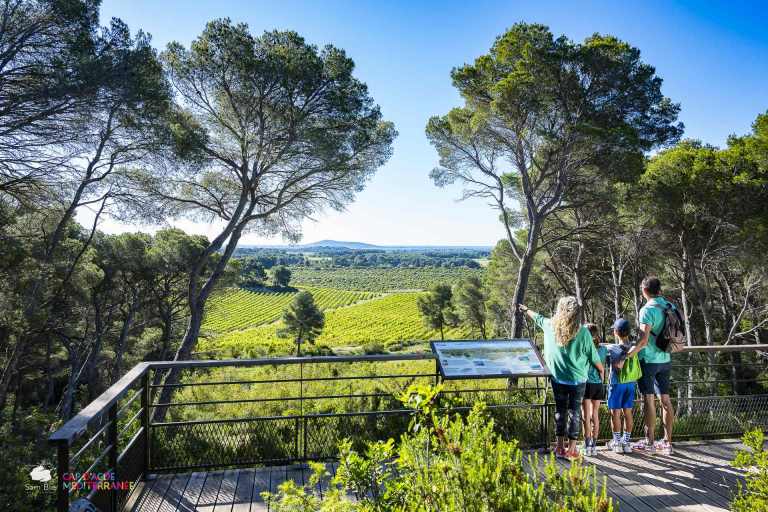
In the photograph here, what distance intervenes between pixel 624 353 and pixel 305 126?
6.73 meters

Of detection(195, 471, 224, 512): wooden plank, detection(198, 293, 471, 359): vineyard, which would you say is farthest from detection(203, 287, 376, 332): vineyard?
detection(195, 471, 224, 512): wooden plank

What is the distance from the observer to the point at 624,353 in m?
3.32

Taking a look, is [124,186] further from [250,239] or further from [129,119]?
[250,239]

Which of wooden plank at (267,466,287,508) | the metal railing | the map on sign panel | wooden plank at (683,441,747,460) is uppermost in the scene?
the map on sign panel

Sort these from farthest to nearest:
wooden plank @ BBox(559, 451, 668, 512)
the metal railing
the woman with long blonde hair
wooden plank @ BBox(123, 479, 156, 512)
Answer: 1. the woman with long blonde hair
2. wooden plank @ BBox(559, 451, 668, 512)
3. wooden plank @ BBox(123, 479, 156, 512)
4. the metal railing

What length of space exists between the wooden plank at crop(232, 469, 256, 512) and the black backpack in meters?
3.36

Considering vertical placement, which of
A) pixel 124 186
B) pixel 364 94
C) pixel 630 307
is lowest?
pixel 630 307

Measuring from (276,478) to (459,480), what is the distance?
Result: 2.12m

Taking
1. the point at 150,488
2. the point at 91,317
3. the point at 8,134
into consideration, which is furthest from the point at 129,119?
the point at 91,317

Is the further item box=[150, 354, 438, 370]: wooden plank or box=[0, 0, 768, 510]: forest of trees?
box=[0, 0, 768, 510]: forest of trees

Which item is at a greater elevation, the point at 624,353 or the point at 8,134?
the point at 8,134

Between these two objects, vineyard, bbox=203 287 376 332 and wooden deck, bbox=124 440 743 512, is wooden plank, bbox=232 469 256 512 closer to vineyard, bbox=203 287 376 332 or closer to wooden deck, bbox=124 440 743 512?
wooden deck, bbox=124 440 743 512

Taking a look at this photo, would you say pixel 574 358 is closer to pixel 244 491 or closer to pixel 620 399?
pixel 620 399

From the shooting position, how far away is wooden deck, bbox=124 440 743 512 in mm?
2604
